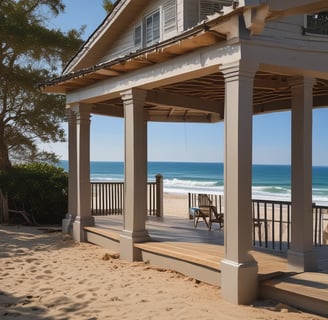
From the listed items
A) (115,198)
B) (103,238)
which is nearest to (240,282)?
(103,238)

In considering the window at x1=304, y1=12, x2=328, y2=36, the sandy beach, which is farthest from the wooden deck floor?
the window at x1=304, y1=12, x2=328, y2=36

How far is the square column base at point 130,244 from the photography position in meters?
8.67

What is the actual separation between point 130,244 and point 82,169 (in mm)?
3075

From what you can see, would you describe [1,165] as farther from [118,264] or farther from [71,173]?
[118,264]

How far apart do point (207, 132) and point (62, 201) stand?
8049 cm

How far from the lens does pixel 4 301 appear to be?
6172 mm

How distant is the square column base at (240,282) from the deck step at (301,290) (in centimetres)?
18

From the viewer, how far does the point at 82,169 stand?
36.4 feet

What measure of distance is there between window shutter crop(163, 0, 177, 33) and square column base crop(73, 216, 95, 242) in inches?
201

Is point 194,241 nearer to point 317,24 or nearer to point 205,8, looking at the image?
point 205,8

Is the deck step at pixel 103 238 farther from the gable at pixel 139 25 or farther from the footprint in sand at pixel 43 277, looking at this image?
the gable at pixel 139 25

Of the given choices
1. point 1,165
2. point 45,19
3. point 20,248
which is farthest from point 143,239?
point 45,19

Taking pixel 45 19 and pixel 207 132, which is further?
pixel 207 132

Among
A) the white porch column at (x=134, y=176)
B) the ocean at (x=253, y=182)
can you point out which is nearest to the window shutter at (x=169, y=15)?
the white porch column at (x=134, y=176)
